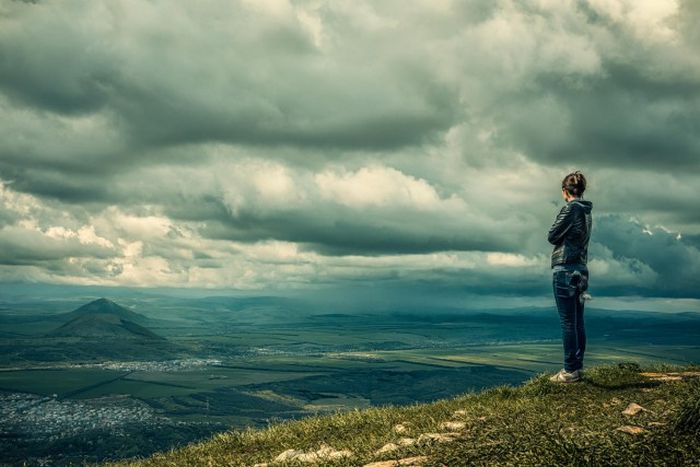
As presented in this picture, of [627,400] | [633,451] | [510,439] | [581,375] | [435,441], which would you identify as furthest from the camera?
[581,375]

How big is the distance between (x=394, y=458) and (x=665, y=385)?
8.18m

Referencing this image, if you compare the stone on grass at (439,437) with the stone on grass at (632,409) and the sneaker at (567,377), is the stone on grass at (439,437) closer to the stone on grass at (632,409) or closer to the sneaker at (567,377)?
the stone on grass at (632,409)

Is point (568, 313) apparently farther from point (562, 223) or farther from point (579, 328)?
point (562, 223)

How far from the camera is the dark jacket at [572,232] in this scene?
42.5ft

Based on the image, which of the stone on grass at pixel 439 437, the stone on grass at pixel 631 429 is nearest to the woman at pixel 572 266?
the stone on grass at pixel 439 437

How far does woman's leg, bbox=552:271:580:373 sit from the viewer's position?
13.0 meters

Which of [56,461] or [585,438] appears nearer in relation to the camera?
[585,438]

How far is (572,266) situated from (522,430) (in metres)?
6.31

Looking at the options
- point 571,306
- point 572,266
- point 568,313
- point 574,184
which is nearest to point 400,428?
point 568,313

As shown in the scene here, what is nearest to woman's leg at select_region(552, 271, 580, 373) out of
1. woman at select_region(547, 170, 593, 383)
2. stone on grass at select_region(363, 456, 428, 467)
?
woman at select_region(547, 170, 593, 383)

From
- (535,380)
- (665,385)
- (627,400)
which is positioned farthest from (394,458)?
(665,385)

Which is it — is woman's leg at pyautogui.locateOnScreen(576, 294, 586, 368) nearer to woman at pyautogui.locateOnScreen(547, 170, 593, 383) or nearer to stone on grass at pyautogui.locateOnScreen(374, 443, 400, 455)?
woman at pyautogui.locateOnScreen(547, 170, 593, 383)

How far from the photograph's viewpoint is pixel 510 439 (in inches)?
282

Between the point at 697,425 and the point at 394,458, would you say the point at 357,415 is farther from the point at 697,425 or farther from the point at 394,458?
the point at 697,425
